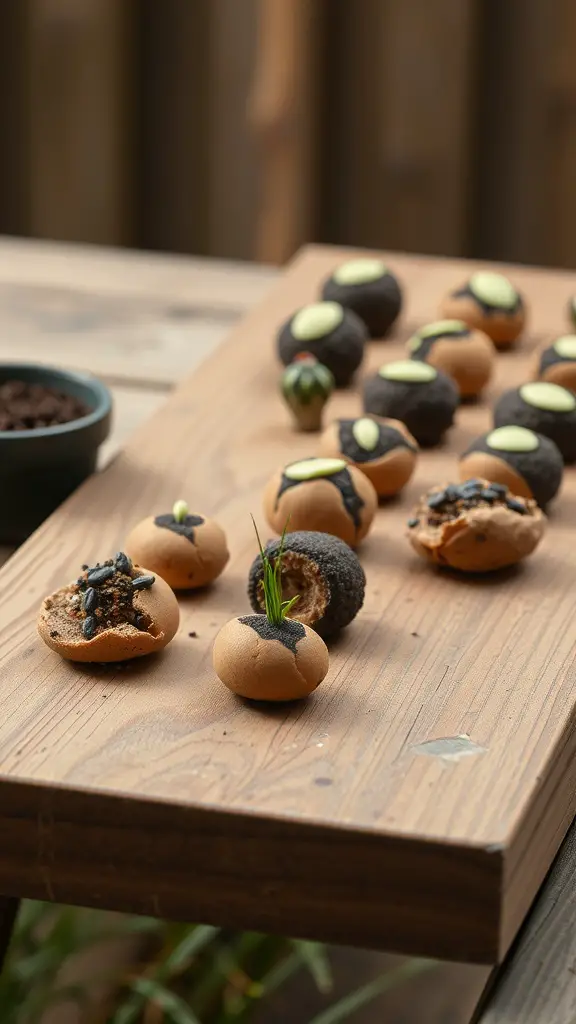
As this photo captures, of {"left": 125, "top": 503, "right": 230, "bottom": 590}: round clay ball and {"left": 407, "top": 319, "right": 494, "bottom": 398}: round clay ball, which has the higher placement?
{"left": 125, "top": 503, "right": 230, "bottom": 590}: round clay ball

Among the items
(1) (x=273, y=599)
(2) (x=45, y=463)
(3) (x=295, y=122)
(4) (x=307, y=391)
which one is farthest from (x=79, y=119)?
(1) (x=273, y=599)

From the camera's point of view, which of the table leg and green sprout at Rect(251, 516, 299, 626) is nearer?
green sprout at Rect(251, 516, 299, 626)

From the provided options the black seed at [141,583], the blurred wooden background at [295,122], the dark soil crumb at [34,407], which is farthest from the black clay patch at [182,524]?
the blurred wooden background at [295,122]

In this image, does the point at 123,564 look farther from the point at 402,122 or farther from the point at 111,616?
the point at 402,122

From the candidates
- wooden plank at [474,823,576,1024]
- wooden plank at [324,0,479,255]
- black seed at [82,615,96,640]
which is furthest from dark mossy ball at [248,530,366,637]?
wooden plank at [324,0,479,255]

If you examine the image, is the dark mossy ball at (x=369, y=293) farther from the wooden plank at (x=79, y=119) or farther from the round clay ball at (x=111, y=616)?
the wooden plank at (x=79, y=119)

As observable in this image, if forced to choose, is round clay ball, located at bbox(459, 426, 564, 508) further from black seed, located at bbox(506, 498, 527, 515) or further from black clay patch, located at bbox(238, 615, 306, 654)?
black clay patch, located at bbox(238, 615, 306, 654)

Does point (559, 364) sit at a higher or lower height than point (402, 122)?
higher
